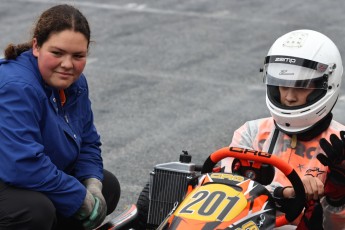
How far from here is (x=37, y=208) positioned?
5.09 metres

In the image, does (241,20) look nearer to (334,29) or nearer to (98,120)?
(334,29)

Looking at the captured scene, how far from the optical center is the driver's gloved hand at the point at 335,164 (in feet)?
17.5

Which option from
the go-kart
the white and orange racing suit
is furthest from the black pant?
the white and orange racing suit

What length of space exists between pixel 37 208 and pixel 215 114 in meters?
4.96

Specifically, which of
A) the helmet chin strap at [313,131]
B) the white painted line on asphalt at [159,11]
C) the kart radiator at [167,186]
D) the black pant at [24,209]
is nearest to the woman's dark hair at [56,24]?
the black pant at [24,209]

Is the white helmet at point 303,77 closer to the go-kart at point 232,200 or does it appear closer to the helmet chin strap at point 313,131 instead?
the helmet chin strap at point 313,131

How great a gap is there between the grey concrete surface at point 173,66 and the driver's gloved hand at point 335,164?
1982 millimetres

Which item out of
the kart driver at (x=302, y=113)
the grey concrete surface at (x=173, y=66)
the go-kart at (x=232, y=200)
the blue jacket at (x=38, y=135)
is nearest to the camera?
the go-kart at (x=232, y=200)

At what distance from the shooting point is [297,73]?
5633 millimetres

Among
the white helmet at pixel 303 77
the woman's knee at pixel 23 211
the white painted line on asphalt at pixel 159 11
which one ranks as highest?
the white helmet at pixel 303 77

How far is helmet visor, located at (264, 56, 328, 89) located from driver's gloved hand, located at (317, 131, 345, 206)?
1.16 feet

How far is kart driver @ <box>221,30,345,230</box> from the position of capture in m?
5.59

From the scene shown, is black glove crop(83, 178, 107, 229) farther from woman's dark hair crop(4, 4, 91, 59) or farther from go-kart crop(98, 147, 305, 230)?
woman's dark hair crop(4, 4, 91, 59)

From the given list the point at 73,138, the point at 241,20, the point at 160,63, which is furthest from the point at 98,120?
the point at 241,20
